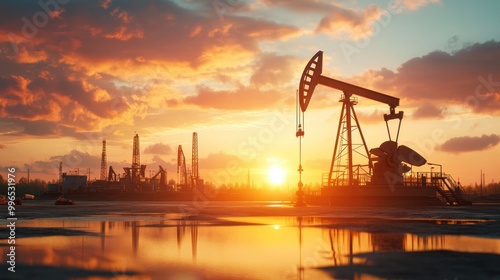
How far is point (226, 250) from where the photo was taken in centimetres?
1678

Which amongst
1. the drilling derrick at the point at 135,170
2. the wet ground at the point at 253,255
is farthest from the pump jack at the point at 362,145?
the drilling derrick at the point at 135,170

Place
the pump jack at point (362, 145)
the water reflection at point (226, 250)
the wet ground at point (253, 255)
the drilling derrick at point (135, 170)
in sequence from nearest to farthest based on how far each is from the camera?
1. the wet ground at point (253, 255)
2. the water reflection at point (226, 250)
3. the pump jack at point (362, 145)
4. the drilling derrick at point (135, 170)

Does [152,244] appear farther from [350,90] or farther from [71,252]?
[350,90]

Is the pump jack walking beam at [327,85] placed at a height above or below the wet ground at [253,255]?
above

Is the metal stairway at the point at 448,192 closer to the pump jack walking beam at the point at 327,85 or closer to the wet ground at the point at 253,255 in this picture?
the pump jack walking beam at the point at 327,85

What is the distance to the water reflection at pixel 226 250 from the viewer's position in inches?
505

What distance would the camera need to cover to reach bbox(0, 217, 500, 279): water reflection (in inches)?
505

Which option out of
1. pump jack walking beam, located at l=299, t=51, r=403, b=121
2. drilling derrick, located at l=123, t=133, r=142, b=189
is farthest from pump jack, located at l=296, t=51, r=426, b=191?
drilling derrick, located at l=123, t=133, r=142, b=189

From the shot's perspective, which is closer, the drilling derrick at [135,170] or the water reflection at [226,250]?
the water reflection at [226,250]

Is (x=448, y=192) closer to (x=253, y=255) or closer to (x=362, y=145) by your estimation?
(x=362, y=145)

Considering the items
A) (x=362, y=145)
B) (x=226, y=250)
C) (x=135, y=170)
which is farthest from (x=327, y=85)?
(x=135, y=170)

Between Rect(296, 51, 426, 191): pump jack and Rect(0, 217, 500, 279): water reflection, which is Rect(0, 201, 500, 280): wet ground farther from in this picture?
Rect(296, 51, 426, 191): pump jack

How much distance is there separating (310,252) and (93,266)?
716 centimetres

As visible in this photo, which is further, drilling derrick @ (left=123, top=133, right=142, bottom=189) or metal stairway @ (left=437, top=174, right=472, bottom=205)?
drilling derrick @ (left=123, top=133, right=142, bottom=189)
